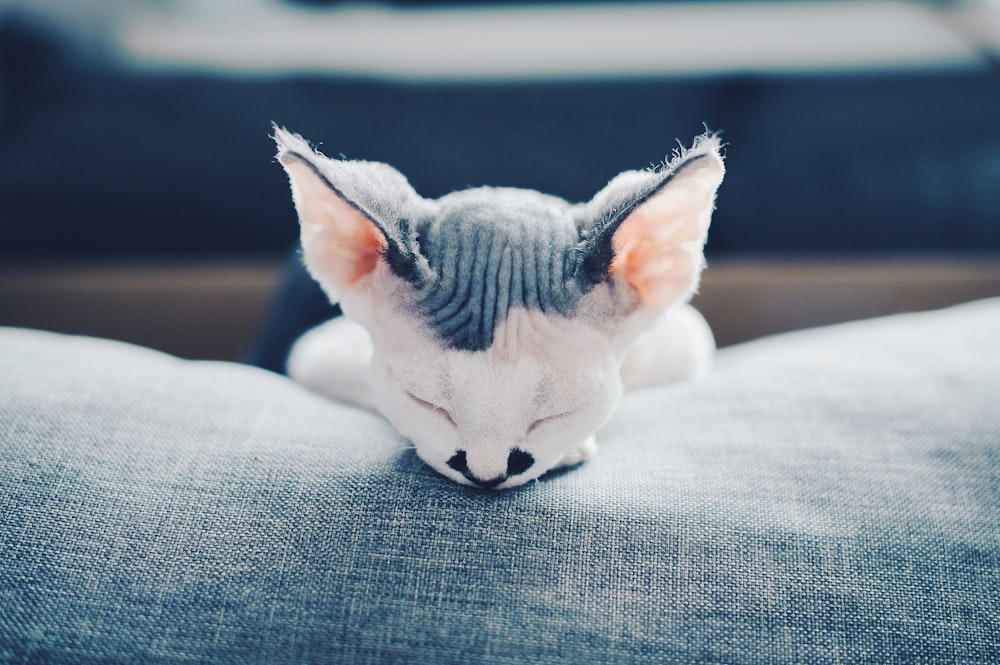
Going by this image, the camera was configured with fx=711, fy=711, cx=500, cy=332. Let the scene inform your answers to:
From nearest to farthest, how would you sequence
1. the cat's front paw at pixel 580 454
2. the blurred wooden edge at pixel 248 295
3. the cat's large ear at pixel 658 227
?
the cat's large ear at pixel 658 227 < the cat's front paw at pixel 580 454 < the blurred wooden edge at pixel 248 295

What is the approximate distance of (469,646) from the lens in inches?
20.8

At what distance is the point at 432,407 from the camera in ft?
1.93

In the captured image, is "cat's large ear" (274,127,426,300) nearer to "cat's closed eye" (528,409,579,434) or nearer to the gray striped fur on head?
the gray striped fur on head

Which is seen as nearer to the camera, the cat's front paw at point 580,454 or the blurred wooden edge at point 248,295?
the cat's front paw at point 580,454

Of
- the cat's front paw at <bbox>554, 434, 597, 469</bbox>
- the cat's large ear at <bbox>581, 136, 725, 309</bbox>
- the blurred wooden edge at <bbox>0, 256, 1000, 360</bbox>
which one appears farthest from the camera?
the blurred wooden edge at <bbox>0, 256, 1000, 360</bbox>

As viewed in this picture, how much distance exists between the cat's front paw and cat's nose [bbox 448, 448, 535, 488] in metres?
0.08

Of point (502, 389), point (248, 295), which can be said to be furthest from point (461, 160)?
point (502, 389)

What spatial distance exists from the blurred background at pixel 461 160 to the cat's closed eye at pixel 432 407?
93cm

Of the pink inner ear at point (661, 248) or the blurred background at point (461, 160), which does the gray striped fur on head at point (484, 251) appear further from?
the blurred background at point (461, 160)

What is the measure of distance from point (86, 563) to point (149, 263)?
1137 mm

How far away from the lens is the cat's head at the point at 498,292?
0.56m

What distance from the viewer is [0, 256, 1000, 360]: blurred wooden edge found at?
1.45 meters

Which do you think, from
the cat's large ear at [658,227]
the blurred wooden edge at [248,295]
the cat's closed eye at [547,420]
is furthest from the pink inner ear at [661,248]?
the blurred wooden edge at [248,295]

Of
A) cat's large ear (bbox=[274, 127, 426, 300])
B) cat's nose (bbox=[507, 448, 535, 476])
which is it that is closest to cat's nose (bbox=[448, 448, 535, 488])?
cat's nose (bbox=[507, 448, 535, 476])
